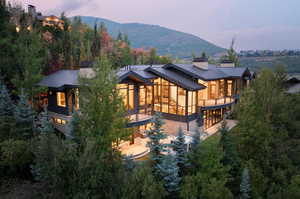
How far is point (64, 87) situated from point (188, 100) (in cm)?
1008

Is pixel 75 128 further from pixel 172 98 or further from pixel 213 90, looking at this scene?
pixel 213 90

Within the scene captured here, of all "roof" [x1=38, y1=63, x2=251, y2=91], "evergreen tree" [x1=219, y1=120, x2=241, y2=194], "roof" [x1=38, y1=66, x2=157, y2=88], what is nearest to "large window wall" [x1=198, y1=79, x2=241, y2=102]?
"roof" [x1=38, y1=63, x2=251, y2=91]

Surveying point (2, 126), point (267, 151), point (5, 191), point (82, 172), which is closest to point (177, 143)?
point (82, 172)

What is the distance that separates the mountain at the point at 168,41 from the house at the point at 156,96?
83.2 meters

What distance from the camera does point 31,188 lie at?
9.31 m

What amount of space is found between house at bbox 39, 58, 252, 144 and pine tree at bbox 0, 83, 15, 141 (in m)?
3.31

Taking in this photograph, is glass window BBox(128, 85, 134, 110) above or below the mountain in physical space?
below

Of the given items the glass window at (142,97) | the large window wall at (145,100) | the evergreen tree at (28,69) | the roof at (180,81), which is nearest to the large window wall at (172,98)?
the large window wall at (145,100)

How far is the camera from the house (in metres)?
15.2

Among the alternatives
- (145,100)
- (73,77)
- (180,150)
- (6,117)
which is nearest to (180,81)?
(145,100)

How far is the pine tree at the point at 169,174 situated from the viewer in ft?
30.6

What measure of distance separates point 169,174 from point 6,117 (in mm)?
10128

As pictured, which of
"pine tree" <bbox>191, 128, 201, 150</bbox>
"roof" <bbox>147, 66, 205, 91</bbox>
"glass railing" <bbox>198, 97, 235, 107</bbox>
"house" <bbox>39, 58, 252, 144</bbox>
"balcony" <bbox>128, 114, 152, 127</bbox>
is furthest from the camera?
"glass railing" <bbox>198, 97, 235, 107</bbox>

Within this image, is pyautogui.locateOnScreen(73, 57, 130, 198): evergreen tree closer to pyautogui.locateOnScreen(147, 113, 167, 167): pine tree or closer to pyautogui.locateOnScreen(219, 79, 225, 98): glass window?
pyautogui.locateOnScreen(147, 113, 167, 167): pine tree
